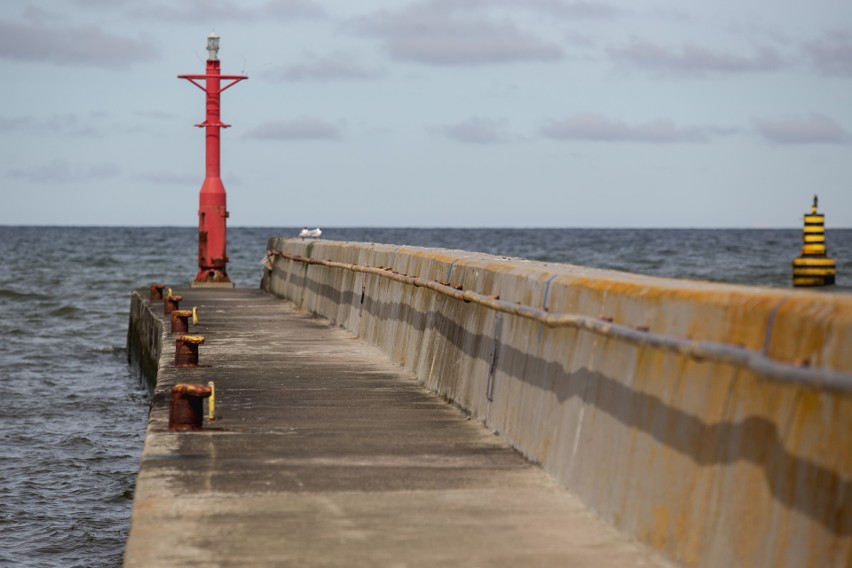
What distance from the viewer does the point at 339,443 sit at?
25.7 feet

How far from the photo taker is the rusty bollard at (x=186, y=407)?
7984 millimetres

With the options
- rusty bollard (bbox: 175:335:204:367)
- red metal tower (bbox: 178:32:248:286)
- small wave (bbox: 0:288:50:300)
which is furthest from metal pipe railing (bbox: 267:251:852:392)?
small wave (bbox: 0:288:50:300)

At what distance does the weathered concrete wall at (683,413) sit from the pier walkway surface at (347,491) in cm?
24

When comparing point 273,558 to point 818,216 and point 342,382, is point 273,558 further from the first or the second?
point 818,216

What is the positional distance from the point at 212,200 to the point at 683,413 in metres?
22.1

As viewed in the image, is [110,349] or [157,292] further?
[110,349]

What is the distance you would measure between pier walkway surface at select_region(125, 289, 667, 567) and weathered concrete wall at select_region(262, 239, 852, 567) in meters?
0.24

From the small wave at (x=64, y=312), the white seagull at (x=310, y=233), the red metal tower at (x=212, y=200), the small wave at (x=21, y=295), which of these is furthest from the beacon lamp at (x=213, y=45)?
the small wave at (x=21, y=295)

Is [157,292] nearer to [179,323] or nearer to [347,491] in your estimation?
[179,323]

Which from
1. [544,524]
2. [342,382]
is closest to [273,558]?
[544,524]

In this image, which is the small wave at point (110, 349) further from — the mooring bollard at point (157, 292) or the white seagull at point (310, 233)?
the white seagull at point (310, 233)

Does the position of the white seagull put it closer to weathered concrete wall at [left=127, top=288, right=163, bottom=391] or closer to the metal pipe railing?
weathered concrete wall at [left=127, top=288, right=163, bottom=391]

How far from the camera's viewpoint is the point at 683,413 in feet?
16.9

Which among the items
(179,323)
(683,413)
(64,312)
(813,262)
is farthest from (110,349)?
(813,262)
